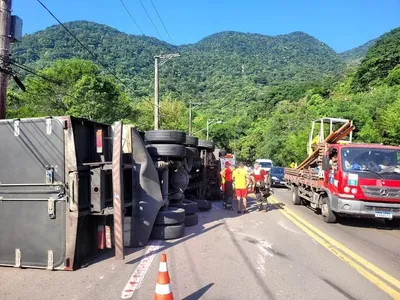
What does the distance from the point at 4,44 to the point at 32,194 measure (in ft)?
13.6

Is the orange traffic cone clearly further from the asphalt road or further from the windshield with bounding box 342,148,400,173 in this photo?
the windshield with bounding box 342,148,400,173

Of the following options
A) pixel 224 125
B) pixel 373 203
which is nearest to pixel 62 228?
pixel 373 203

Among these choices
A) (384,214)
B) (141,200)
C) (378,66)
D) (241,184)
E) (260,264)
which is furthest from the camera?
(378,66)

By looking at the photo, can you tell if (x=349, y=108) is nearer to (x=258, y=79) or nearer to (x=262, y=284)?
(x=262, y=284)

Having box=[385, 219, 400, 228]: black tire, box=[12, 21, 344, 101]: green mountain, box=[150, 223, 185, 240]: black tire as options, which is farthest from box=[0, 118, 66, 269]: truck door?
box=[12, 21, 344, 101]: green mountain

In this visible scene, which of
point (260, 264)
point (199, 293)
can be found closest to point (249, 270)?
point (260, 264)

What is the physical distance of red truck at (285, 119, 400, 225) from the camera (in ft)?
30.7

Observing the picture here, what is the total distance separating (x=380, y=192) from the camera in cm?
936

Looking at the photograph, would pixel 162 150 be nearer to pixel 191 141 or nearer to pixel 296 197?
pixel 191 141

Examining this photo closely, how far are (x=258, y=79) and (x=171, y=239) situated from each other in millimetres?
130902

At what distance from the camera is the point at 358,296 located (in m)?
4.75

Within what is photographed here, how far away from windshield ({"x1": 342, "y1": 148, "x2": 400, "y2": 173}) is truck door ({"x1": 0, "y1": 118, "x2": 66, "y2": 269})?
23.7 feet

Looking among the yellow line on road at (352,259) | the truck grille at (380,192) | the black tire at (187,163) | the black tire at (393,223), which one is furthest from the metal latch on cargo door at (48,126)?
the black tire at (393,223)

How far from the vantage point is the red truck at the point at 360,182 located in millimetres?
9359
